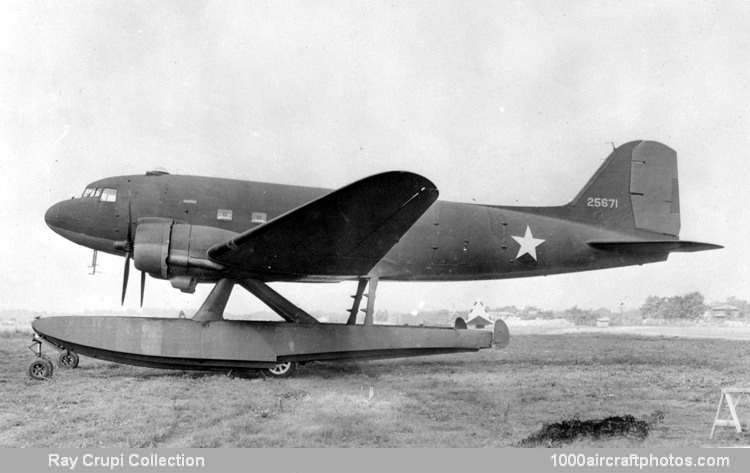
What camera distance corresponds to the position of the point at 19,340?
521 inches

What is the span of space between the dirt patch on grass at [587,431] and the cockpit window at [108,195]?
23.6 feet

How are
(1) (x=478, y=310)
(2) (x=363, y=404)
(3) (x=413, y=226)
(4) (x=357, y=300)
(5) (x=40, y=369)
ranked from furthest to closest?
(1) (x=478, y=310)
(3) (x=413, y=226)
(4) (x=357, y=300)
(5) (x=40, y=369)
(2) (x=363, y=404)

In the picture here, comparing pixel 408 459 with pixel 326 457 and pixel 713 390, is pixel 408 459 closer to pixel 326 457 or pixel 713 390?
pixel 326 457

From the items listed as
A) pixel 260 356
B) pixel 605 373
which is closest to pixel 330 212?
pixel 260 356

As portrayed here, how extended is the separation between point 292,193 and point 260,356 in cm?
284

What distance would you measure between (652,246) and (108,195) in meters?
9.40

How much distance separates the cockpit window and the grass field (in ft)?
8.87

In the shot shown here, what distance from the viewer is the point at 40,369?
726cm

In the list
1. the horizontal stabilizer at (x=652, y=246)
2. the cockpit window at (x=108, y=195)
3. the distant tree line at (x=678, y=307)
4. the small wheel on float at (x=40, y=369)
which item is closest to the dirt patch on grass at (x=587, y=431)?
the horizontal stabilizer at (x=652, y=246)

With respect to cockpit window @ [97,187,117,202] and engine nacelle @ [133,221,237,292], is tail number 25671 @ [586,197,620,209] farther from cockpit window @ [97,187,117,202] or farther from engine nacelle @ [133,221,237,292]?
cockpit window @ [97,187,117,202]

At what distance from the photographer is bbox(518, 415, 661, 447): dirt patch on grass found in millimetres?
4921

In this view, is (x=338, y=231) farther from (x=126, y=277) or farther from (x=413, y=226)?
(x=126, y=277)

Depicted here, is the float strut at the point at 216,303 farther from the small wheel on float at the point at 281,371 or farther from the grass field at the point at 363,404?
the small wheel on float at the point at 281,371

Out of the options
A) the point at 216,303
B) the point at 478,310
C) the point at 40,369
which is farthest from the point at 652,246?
the point at 40,369
